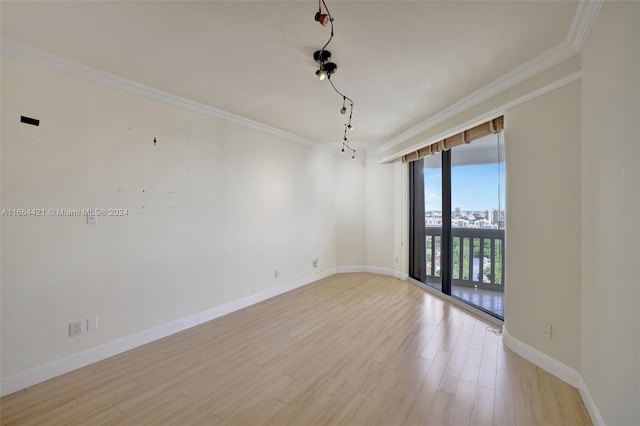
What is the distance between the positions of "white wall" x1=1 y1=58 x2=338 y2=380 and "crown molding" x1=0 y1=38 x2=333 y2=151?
57 millimetres

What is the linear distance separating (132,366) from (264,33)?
2.81 meters

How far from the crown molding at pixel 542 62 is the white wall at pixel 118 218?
2446 mm

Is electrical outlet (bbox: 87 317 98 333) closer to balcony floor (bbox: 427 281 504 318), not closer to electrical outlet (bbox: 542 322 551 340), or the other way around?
electrical outlet (bbox: 542 322 551 340)

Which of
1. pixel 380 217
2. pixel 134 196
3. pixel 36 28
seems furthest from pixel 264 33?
pixel 380 217

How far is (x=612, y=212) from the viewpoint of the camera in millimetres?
1397

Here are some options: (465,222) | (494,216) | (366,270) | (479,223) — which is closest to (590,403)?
(494,216)

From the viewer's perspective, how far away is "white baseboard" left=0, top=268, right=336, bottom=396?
1932mm

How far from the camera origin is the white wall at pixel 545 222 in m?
1.93

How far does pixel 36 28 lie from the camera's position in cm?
174

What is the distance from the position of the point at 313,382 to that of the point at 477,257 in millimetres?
2779

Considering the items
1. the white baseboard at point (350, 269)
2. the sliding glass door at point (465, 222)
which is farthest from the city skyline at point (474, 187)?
the white baseboard at point (350, 269)

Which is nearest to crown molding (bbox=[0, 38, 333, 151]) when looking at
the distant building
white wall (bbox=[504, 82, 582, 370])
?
white wall (bbox=[504, 82, 582, 370])

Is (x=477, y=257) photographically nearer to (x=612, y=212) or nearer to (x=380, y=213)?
(x=380, y=213)

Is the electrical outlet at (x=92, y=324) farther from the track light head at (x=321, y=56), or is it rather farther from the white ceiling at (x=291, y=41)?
the track light head at (x=321, y=56)
